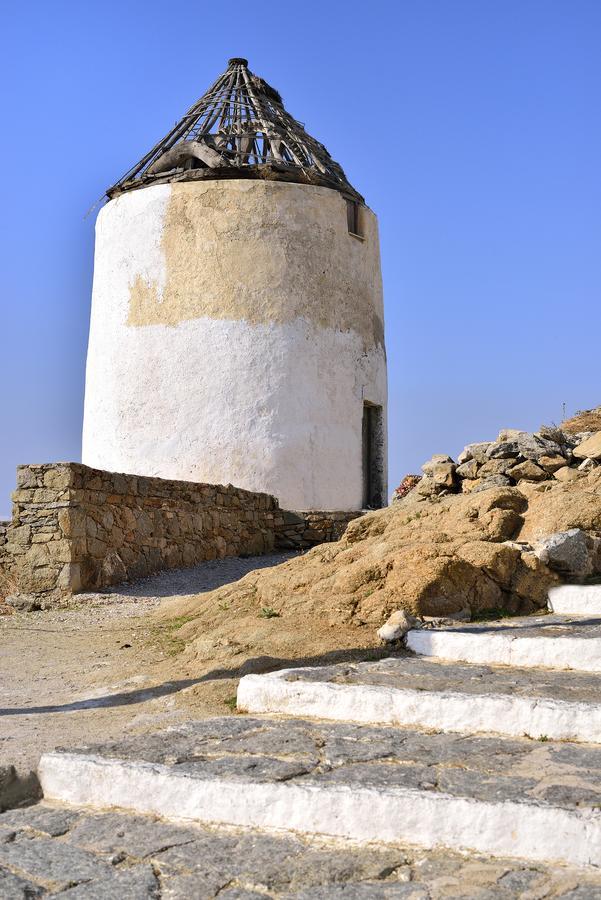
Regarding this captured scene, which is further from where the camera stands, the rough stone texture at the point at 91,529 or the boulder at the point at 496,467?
the rough stone texture at the point at 91,529

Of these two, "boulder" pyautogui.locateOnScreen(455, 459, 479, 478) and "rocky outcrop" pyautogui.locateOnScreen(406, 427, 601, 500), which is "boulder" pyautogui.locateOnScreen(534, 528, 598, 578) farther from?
"boulder" pyautogui.locateOnScreen(455, 459, 479, 478)

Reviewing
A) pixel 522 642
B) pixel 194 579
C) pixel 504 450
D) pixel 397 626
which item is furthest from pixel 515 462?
pixel 194 579

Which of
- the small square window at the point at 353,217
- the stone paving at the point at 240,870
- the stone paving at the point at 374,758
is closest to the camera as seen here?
the stone paving at the point at 240,870

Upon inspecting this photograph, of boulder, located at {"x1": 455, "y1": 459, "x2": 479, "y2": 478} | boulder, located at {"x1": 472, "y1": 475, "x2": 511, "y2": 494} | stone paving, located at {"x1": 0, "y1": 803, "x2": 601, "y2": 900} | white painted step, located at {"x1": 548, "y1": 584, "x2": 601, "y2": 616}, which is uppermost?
Answer: boulder, located at {"x1": 455, "y1": 459, "x2": 479, "y2": 478}

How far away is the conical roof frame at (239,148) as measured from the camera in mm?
16297

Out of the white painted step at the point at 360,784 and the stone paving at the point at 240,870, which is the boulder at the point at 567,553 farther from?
the stone paving at the point at 240,870

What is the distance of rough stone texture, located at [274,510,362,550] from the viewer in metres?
15.0

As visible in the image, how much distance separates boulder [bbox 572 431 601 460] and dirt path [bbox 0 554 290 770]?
3781 mm

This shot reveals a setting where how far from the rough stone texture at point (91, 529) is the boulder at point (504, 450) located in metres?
4.53

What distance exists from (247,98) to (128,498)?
934cm

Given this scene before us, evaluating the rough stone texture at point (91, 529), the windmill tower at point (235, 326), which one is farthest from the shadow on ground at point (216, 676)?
the windmill tower at point (235, 326)

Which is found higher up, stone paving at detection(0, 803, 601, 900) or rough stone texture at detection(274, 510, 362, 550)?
rough stone texture at detection(274, 510, 362, 550)

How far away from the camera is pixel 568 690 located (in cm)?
437

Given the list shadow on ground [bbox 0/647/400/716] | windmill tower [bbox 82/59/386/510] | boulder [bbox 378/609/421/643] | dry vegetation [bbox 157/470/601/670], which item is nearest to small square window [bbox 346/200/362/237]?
windmill tower [bbox 82/59/386/510]
